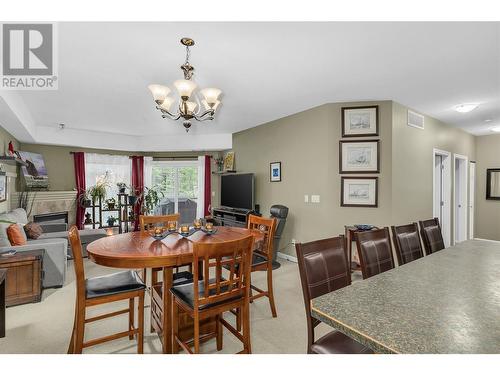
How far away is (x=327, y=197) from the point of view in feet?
13.3

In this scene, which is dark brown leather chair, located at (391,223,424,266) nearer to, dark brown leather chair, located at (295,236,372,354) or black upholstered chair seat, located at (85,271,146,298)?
dark brown leather chair, located at (295,236,372,354)

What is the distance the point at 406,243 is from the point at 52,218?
21.0ft

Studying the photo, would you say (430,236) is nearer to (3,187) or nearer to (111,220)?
(3,187)

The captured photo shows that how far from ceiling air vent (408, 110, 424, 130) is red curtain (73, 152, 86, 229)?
6721 millimetres

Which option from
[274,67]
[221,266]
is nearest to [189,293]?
[221,266]

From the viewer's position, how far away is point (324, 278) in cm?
148

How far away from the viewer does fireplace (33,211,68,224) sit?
5.28m

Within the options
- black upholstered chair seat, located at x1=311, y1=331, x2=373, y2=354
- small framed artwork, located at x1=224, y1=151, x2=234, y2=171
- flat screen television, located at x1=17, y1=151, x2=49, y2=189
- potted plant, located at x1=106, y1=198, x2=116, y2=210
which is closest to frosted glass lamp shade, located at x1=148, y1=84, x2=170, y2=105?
black upholstered chair seat, located at x1=311, y1=331, x2=373, y2=354
